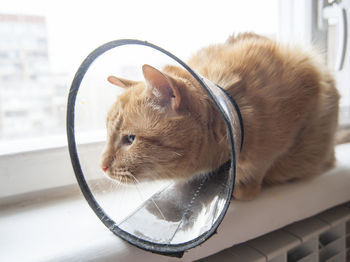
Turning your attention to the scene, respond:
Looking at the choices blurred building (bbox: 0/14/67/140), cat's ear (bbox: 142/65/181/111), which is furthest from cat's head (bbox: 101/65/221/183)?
blurred building (bbox: 0/14/67/140)

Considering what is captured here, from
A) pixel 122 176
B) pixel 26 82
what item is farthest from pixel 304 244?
pixel 26 82

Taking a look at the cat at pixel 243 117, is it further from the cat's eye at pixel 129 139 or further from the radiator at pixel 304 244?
the radiator at pixel 304 244

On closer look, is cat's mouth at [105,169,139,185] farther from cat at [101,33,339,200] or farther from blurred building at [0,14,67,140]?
blurred building at [0,14,67,140]

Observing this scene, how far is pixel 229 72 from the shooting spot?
25.2 inches

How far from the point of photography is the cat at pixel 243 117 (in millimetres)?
525

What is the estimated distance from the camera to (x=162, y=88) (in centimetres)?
50

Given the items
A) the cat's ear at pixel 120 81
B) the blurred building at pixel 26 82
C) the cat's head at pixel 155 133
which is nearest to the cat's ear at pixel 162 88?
the cat's head at pixel 155 133

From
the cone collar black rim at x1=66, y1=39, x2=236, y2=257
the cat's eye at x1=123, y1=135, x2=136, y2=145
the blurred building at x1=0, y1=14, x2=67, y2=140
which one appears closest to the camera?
the cone collar black rim at x1=66, y1=39, x2=236, y2=257

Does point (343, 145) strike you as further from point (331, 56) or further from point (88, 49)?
point (88, 49)

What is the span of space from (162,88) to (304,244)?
1.77 feet

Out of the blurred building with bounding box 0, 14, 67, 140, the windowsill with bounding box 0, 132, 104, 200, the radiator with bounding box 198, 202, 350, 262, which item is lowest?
the radiator with bounding box 198, 202, 350, 262

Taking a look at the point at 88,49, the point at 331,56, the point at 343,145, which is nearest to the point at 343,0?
the point at 331,56

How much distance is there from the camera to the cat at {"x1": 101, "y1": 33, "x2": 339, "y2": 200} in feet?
1.72

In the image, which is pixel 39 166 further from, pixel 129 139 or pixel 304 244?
pixel 304 244
